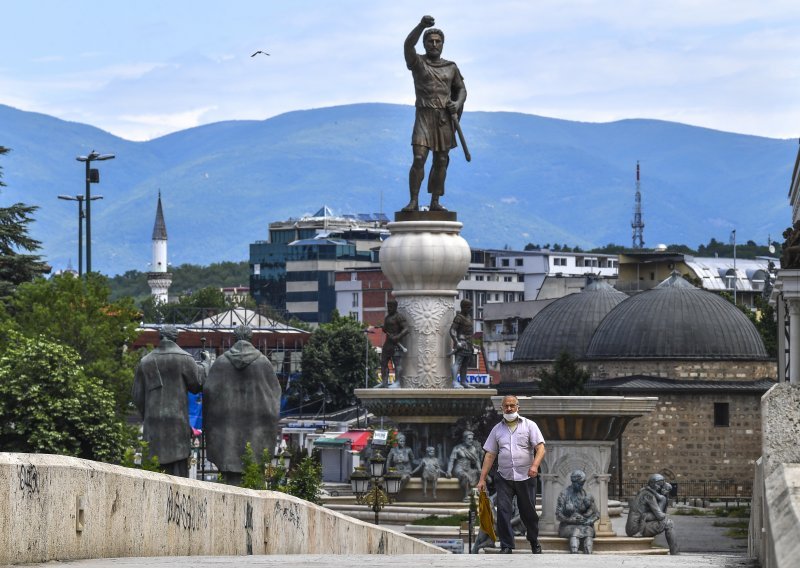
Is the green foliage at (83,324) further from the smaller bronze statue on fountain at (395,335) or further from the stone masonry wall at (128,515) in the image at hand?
the stone masonry wall at (128,515)

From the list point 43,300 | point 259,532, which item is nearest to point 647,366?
point 43,300

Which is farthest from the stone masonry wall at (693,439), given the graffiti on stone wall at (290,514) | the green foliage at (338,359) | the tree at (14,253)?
the graffiti on stone wall at (290,514)

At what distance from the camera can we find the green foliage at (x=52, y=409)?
144 feet

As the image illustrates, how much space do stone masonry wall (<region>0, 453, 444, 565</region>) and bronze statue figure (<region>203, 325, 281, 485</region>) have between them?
3.92 metres

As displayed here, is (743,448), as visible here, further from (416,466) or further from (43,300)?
(416,466)

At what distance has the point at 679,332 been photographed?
87.4 m

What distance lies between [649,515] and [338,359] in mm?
105106

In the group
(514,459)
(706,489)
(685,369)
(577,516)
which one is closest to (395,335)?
(577,516)

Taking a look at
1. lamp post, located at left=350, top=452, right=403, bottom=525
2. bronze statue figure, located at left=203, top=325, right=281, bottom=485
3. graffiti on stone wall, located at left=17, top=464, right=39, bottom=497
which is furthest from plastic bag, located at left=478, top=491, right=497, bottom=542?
lamp post, located at left=350, top=452, right=403, bottom=525

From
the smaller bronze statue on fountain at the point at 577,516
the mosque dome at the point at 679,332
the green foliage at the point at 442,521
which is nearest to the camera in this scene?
the smaller bronze statue on fountain at the point at 577,516

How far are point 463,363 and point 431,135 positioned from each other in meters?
4.53

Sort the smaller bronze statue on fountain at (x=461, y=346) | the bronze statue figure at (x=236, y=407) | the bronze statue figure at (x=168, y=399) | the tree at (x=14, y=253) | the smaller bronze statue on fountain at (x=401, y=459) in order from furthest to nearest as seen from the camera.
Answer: the tree at (x=14, y=253), the smaller bronze statue on fountain at (x=461, y=346), the smaller bronze statue on fountain at (x=401, y=459), the bronze statue figure at (x=168, y=399), the bronze statue figure at (x=236, y=407)

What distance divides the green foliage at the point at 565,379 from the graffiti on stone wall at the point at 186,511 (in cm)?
6904

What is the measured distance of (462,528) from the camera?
34438 millimetres
